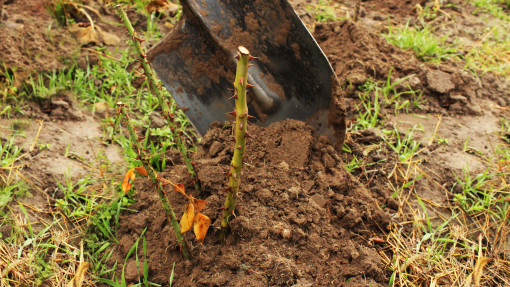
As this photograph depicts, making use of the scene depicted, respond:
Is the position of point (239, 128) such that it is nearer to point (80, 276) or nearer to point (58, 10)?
point (80, 276)

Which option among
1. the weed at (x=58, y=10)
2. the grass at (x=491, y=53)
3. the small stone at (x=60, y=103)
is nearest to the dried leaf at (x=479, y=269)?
the grass at (x=491, y=53)

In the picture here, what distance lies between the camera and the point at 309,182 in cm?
175

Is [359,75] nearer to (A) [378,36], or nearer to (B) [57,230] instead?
(A) [378,36]

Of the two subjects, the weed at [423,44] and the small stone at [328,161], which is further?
the weed at [423,44]

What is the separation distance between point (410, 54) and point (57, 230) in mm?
2609

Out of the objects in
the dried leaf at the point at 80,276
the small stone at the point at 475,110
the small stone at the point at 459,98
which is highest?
the dried leaf at the point at 80,276

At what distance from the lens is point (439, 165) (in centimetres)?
217

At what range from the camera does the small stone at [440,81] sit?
2621 millimetres

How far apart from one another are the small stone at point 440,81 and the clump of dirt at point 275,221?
1.15 m

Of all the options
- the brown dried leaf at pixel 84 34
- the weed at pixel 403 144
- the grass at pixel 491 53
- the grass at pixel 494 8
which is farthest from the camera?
the grass at pixel 494 8

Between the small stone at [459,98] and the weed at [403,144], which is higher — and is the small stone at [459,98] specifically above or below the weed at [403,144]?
above

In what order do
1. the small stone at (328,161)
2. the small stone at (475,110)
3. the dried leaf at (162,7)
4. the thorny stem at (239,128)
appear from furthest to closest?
the dried leaf at (162,7) < the small stone at (475,110) < the small stone at (328,161) < the thorny stem at (239,128)

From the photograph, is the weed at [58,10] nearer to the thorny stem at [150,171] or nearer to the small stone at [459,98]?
the thorny stem at [150,171]

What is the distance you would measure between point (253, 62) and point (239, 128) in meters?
0.95
